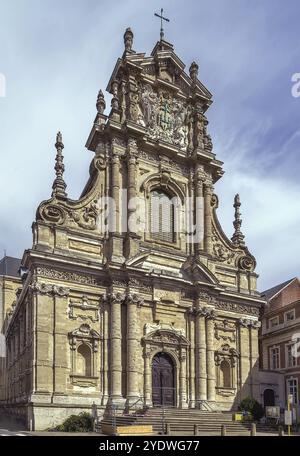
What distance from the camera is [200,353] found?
33.9 m

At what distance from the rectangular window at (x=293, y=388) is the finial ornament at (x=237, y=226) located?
462 inches

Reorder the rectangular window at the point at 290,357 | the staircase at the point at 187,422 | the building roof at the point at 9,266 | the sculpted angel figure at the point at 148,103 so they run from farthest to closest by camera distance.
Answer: the building roof at the point at 9,266 → the rectangular window at the point at 290,357 → the sculpted angel figure at the point at 148,103 → the staircase at the point at 187,422

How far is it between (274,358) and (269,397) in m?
5.96

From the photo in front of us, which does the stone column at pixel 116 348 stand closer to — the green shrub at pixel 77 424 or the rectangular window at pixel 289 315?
the green shrub at pixel 77 424

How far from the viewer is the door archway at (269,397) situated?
39.7 m

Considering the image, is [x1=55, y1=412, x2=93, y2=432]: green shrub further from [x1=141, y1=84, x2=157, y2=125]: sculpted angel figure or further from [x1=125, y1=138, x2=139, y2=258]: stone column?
[x1=141, y1=84, x2=157, y2=125]: sculpted angel figure

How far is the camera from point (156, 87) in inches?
1518

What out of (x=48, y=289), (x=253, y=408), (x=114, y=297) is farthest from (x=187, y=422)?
(x=48, y=289)

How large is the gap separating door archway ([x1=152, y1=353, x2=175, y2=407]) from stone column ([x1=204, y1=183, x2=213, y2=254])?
8096mm

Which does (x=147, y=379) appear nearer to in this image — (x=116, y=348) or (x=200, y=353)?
(x=116, y=348)

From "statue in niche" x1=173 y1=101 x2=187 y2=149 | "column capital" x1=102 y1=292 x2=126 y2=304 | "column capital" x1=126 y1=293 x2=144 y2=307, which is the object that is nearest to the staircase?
"column capital" x1=126 y1=293 x2=144 y2=307

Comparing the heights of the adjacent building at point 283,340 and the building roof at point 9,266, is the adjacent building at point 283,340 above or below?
below

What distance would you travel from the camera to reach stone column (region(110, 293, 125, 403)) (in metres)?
30.5

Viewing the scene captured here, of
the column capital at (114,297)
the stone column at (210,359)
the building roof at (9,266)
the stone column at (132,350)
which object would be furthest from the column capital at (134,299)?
the building roof at (9,266)
